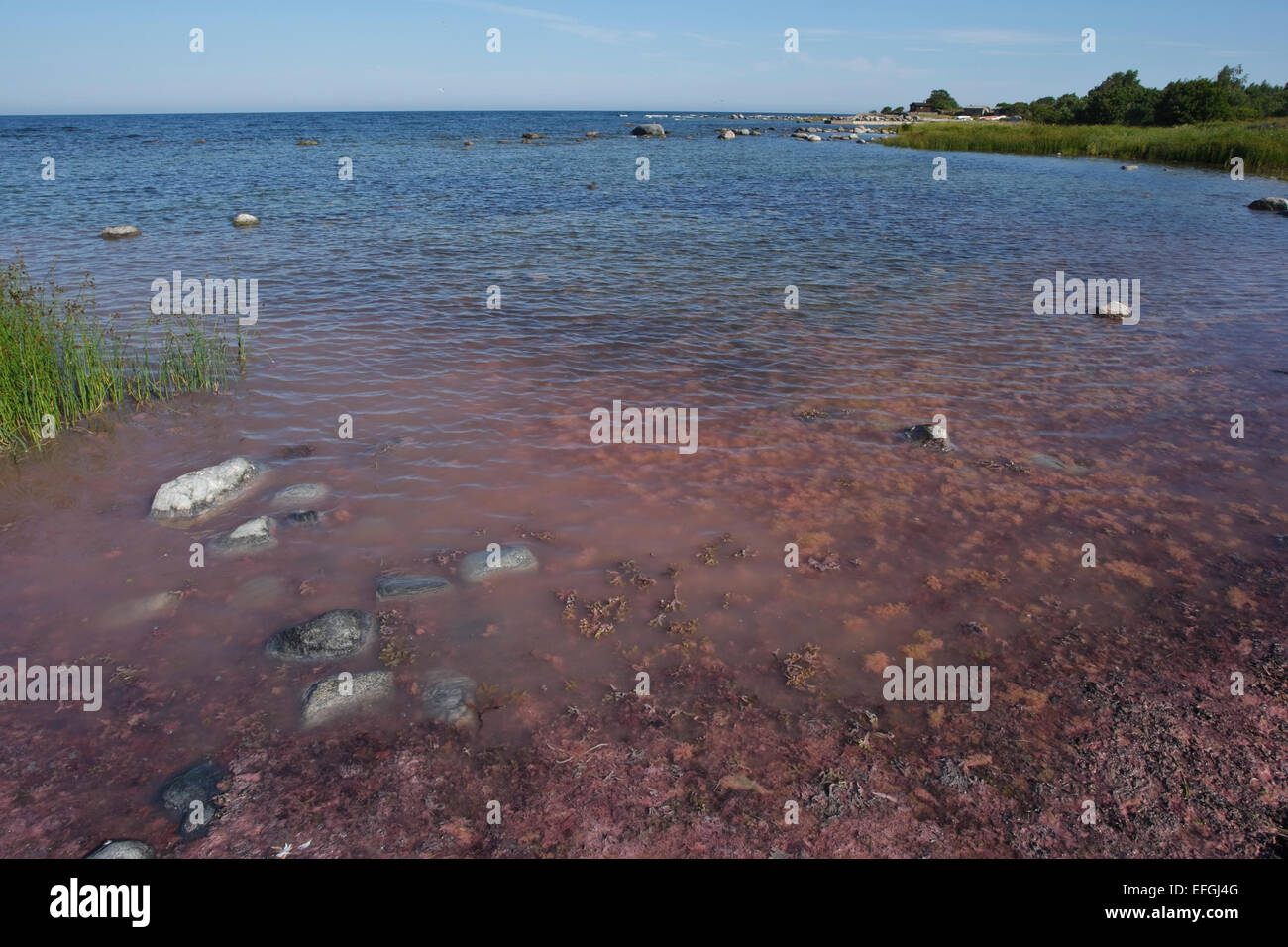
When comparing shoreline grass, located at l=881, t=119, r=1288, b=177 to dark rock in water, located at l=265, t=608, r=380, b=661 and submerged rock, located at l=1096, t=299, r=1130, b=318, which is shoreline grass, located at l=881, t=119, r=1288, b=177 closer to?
submerged rock, located at l=1096, t=299, r=1130, b=318

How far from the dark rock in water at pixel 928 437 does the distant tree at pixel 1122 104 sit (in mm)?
80844

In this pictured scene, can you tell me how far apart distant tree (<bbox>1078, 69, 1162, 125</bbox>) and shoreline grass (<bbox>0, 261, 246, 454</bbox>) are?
86.5 m

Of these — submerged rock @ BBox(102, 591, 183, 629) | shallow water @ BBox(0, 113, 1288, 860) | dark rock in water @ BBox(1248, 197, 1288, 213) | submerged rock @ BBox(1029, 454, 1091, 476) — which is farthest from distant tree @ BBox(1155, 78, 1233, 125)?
submerged rock @ BBox(102, 591, 183, 629)

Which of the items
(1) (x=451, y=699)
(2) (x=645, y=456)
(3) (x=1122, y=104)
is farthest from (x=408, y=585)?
(3) (x=1122, y=104)

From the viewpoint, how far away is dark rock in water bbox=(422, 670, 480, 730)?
19.2 ft

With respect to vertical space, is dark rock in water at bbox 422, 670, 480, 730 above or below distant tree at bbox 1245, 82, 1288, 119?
below

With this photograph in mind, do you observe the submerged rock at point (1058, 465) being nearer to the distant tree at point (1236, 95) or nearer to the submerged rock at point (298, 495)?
the submerged rock at point (298, 495)

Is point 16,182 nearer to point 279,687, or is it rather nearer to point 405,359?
point 405,359

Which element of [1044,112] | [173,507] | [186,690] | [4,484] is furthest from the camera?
[1044,112]

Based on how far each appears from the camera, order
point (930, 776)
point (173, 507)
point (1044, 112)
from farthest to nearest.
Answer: point (1044, 112)
point (173, 507)
point (930, 776)

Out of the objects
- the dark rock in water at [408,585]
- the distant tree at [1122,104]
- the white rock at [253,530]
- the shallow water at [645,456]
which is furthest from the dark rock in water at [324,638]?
the distant tree at [1122,104]
